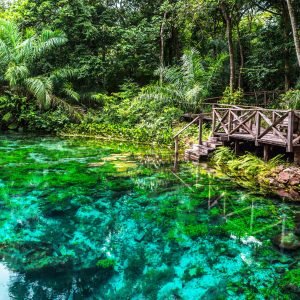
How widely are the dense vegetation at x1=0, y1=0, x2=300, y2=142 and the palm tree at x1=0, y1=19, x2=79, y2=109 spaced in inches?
2.3

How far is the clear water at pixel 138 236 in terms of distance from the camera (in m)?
4.43

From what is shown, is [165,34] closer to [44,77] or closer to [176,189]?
[44,77]

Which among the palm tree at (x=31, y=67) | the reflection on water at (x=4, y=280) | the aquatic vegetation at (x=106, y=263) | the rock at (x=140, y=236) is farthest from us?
the palm tree at (x=31, y=67)

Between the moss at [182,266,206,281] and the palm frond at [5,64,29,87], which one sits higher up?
the palm frond at [5,64,29,87]

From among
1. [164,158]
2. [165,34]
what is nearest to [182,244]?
[164,158]

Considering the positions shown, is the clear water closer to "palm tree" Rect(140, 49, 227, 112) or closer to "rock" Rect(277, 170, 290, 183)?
"rock" Rect(277, 170, 290, 183)

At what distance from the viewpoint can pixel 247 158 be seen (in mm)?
10430

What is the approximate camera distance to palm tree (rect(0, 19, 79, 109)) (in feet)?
62.4

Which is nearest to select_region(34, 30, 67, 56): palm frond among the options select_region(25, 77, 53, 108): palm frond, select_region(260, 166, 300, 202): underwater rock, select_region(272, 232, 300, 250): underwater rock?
select_region(25, 77, 53, 108): palm frond

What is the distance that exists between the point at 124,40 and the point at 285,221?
1743 centimetres

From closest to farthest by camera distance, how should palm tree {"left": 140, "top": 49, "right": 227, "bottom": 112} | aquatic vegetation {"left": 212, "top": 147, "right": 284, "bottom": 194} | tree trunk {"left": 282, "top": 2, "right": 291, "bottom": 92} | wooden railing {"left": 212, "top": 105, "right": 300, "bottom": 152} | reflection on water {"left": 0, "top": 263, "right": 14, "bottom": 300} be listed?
1. reflection on water {"left": 0, "top": 263, "right": 14, "bottom": 300}
2. wooden railing {"left": 212, "top": 105, "right": 300, "bottom": 152}
3. aquatic vegetation {"left": 212, "top": 147, "right": 284, "bottom": 194}
4. tree trunk {"left": 282, "top": 2, "right": 291, "bottom": 92}
5. palm tree {"left": 140, "top": 49, "right": 227, "bottom": 112}

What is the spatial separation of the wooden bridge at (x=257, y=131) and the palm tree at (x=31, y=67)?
1038 centimetres

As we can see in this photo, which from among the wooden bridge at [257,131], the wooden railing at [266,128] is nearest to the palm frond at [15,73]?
the wooden bridge at [257,131]

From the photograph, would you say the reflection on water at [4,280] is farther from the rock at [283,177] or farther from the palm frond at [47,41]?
the palm frond at [47,41]
